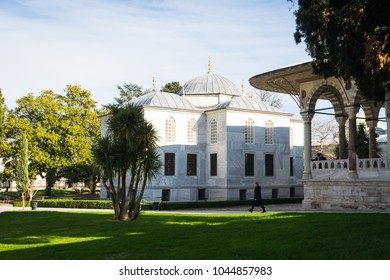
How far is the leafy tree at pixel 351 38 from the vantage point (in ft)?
37.7

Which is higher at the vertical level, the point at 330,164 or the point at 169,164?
the point at 169,164

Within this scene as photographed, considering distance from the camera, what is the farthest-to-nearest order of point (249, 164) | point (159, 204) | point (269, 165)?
point (269, 165)
point (249, 164)
point (159, 204)

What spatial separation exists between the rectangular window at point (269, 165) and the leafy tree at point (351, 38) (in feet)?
73.5

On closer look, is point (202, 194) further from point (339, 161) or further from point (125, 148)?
point (125, 148)

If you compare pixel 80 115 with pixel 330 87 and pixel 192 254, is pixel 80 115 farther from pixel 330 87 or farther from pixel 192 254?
pixel 192 254

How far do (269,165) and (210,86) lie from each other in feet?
28.0

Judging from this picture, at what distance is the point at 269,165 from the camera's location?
35938 millimetres

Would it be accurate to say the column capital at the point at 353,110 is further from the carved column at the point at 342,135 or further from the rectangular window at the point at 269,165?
the rectangular window at the point at 269,165

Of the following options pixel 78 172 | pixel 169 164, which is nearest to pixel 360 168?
pixel 169 164

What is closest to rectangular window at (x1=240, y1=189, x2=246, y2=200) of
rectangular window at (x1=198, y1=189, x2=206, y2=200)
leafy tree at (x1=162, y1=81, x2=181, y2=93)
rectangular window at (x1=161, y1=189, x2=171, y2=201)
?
rectangular window at (x1=198, y1=189, x2=206, y2=200)

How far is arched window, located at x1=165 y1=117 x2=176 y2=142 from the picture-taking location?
1326 inches

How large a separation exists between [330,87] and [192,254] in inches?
644

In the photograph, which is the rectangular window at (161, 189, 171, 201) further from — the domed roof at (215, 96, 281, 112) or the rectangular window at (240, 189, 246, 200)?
the domed roof at (215, 96, 281, 112)

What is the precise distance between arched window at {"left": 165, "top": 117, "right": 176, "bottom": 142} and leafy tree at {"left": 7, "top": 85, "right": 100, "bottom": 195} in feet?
32.5
